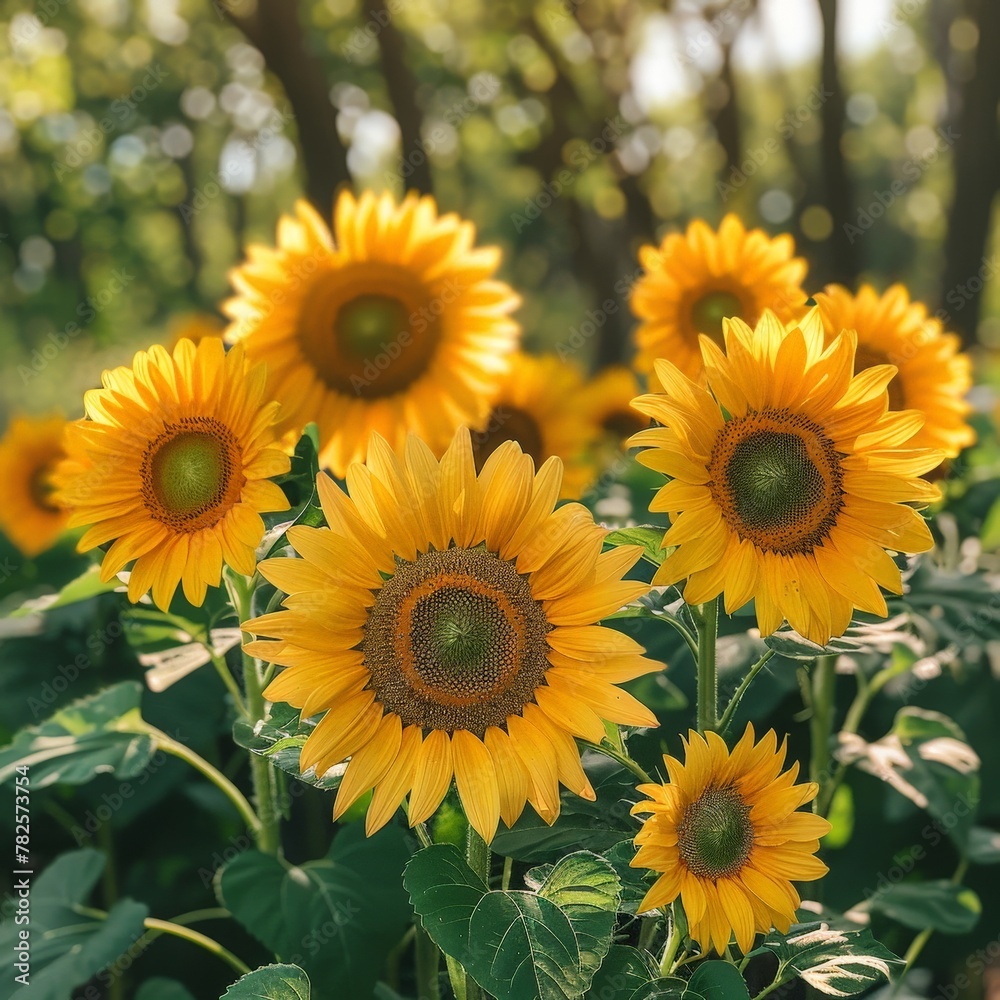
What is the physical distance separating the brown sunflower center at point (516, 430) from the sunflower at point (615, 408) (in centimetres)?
40

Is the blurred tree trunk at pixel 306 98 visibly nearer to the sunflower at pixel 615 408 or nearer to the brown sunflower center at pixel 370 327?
the sunflower at pixel 615 408

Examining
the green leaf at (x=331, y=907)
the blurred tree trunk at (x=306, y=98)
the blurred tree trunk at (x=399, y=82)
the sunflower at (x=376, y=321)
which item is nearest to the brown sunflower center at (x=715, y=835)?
the green leaf at (x=331, y=907)

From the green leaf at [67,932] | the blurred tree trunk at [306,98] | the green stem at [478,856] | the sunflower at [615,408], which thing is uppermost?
the blurred tree trunk at [306,98]

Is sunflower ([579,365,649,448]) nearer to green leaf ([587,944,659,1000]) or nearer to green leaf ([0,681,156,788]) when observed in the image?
green leaf ([0,681,156,788])

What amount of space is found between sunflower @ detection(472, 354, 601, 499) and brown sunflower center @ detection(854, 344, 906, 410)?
37.7 inches

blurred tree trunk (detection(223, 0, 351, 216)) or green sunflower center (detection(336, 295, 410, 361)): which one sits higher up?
blurred tree trunk (detection(223, 0, 351, 216))

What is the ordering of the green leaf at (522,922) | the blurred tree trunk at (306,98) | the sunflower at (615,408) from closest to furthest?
the green leaf at (522,922), the sunflower at (615,408), the blurred tree trunk at (306,98)

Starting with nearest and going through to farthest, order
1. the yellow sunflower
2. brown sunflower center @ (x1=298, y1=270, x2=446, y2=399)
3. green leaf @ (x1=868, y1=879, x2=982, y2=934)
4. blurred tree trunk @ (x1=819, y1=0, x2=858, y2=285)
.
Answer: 1. green leaf @ (x1=868, y1=879, x2=982, y2=934)
2. brown sunflower center @ (x1=298, y1=270, x2=446, y2=399)
3. the yellow sunflower
4. blurred tree trunk @ (x1=819, y1=0, x2=858, y2=285)

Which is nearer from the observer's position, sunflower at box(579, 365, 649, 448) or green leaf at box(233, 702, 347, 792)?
green leaf at box(233, 702, 347, 792)

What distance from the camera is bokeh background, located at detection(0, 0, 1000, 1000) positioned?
269 centimetres

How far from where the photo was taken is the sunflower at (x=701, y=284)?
2510mm

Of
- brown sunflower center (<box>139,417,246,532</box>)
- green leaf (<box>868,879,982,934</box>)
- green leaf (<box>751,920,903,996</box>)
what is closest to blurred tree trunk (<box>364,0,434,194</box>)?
green leaf (<box>868,879,982,934</box>)

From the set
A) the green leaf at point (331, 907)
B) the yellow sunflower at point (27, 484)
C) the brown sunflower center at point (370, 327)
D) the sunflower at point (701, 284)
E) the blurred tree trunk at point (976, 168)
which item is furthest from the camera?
the blurred tree trunk at point (976, 168)

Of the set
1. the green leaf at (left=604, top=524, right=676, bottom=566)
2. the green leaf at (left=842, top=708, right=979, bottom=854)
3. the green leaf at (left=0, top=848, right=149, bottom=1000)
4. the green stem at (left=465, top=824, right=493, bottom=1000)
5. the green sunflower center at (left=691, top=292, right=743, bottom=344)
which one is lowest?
the green leaf at (left=0, top=848, right=149, bottom=1000)
